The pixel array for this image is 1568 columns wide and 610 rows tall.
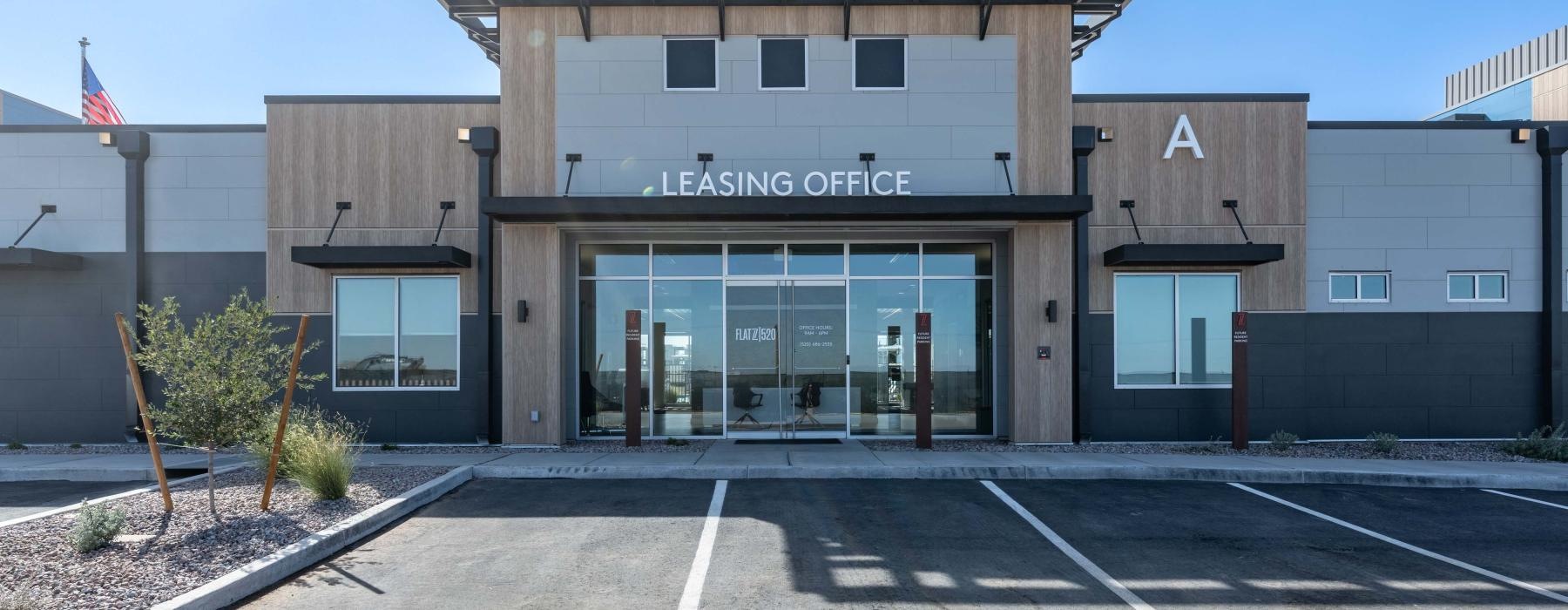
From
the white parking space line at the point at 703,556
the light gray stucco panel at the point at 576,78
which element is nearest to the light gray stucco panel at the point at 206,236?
the light gray stucco panel at the point at 576,78

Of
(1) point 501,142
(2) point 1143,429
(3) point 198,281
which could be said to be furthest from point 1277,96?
(3) point 198,281

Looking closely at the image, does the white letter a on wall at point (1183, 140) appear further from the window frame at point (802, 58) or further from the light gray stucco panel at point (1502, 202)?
the window frame at point (802, 58)

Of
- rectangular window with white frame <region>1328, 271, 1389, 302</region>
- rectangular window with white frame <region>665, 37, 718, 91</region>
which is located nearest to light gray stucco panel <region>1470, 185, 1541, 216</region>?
rectangular window with white frame <region>1328, 271, 1389, 302</region>

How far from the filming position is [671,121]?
1248 centimetres

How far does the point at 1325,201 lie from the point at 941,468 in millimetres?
8050

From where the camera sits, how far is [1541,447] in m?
11.8

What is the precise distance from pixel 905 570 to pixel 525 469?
5.65 metres

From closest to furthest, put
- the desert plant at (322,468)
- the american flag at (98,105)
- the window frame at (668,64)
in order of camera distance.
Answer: the desert plant at (322,468), the window frame at (668,64), the american flag at (98,105)

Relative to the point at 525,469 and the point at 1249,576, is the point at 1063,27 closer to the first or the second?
the point at 1249,576

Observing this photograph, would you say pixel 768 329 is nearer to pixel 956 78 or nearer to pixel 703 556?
pixel 956 78

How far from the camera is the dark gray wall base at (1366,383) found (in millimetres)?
12883

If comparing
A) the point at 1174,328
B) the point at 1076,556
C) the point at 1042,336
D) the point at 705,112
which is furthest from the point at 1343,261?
the point at 705,112

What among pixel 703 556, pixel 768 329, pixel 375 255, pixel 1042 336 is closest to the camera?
pixel 703 556

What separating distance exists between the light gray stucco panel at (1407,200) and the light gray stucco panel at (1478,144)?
609 millimetres
